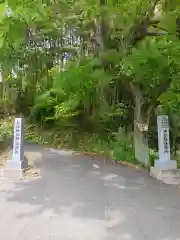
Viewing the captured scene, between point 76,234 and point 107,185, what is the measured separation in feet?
6.93

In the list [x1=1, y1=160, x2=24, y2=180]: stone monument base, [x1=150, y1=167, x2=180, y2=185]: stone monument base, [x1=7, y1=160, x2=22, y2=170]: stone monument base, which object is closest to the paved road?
[x1=150, y1=167, x2=180, y2=185]: stone monument base

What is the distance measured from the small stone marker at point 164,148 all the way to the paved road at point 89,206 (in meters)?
0.39

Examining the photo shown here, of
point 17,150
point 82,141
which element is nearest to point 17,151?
point 17,150

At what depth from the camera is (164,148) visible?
22.1ft

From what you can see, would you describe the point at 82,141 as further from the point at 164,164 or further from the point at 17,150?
the point at 164,164

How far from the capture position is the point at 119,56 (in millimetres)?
6070

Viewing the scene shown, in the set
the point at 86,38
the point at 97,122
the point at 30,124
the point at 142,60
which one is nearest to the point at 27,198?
the point at 142,60

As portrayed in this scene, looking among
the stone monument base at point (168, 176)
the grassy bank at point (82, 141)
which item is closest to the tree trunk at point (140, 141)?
the grassy bank at point (82, 141)

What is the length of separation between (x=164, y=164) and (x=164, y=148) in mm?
335

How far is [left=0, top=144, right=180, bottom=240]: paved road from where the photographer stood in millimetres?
3949

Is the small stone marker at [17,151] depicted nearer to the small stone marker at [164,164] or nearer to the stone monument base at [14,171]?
the stone monument base at [14,171]

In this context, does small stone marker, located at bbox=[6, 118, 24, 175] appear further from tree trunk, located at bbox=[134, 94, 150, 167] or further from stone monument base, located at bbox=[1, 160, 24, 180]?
tree trunk, located at bbox=[134, 94, 150, 167]

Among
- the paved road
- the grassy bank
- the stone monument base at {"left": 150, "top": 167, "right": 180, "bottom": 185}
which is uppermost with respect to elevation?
the grassy bank

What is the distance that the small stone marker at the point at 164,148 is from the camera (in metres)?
6.62
